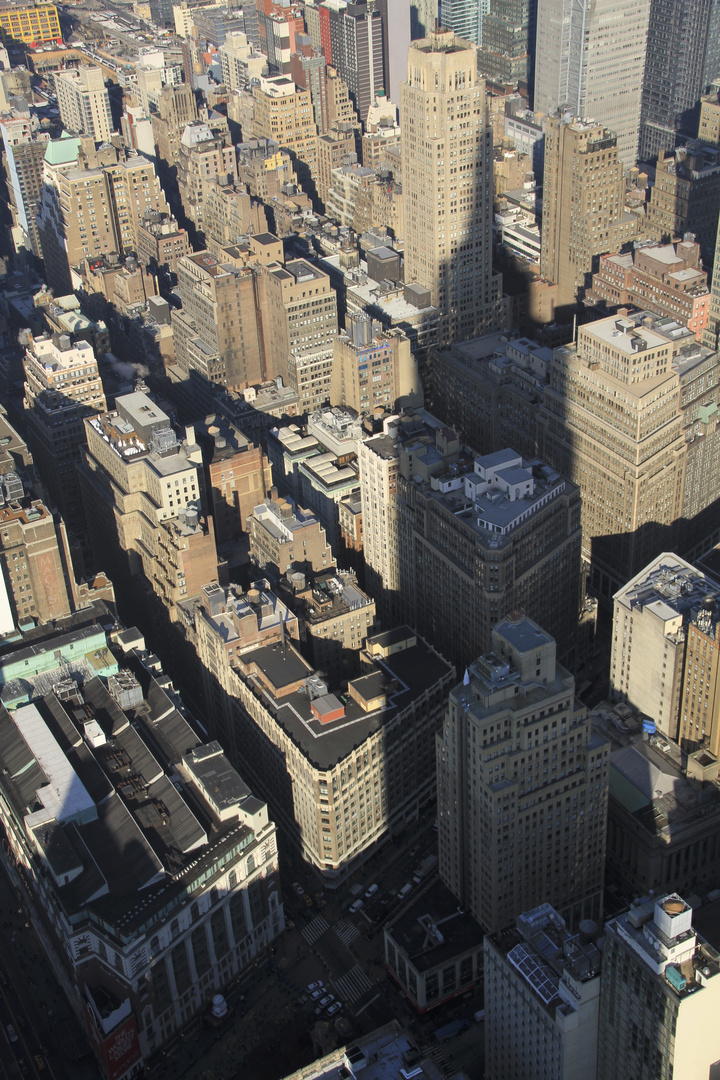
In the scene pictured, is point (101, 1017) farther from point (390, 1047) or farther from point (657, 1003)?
point (657, 1003)

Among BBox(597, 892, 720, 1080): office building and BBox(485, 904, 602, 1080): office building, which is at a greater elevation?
BBox(597, 892, 720, 1080): office building

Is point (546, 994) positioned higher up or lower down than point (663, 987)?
lower down

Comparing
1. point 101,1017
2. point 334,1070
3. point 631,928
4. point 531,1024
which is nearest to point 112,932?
point 101,1017

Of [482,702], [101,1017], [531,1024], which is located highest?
[482,702]

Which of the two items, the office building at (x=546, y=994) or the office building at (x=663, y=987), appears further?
the office building at (x=546, y=994)

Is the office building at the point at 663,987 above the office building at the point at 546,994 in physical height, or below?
above
